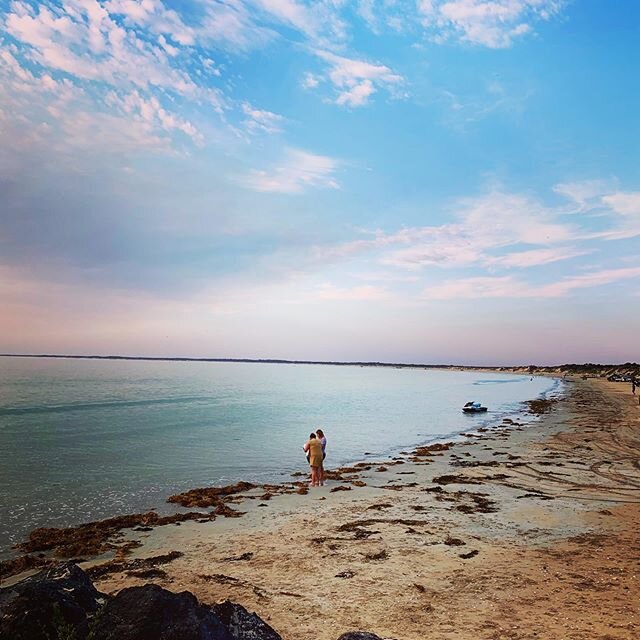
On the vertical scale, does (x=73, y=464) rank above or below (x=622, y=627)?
below

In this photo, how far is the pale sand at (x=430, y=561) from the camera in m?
7.73

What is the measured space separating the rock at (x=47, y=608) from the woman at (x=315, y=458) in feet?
42.8

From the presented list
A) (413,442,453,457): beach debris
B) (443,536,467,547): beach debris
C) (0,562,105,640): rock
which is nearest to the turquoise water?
(413,442,453,457): beach debris

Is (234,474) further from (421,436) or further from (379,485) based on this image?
(421,436)


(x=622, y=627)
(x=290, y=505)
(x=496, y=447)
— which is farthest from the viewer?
(x=496, y=447)

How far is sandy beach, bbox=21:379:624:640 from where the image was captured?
781 centimetres

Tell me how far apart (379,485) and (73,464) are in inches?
633

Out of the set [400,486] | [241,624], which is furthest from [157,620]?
[400,486]

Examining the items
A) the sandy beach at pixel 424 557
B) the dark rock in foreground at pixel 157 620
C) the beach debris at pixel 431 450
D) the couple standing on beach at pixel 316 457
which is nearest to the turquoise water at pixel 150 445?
the beach debris at pixel 431 450

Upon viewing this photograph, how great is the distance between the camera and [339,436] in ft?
120

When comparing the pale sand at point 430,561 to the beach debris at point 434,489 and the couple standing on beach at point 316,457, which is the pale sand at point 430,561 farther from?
the couple standing on beach at point 316,457

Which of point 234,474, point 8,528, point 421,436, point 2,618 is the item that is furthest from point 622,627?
point 421,436

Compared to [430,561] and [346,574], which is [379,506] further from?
[346,574]

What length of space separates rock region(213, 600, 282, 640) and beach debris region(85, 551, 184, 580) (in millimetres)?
5412
